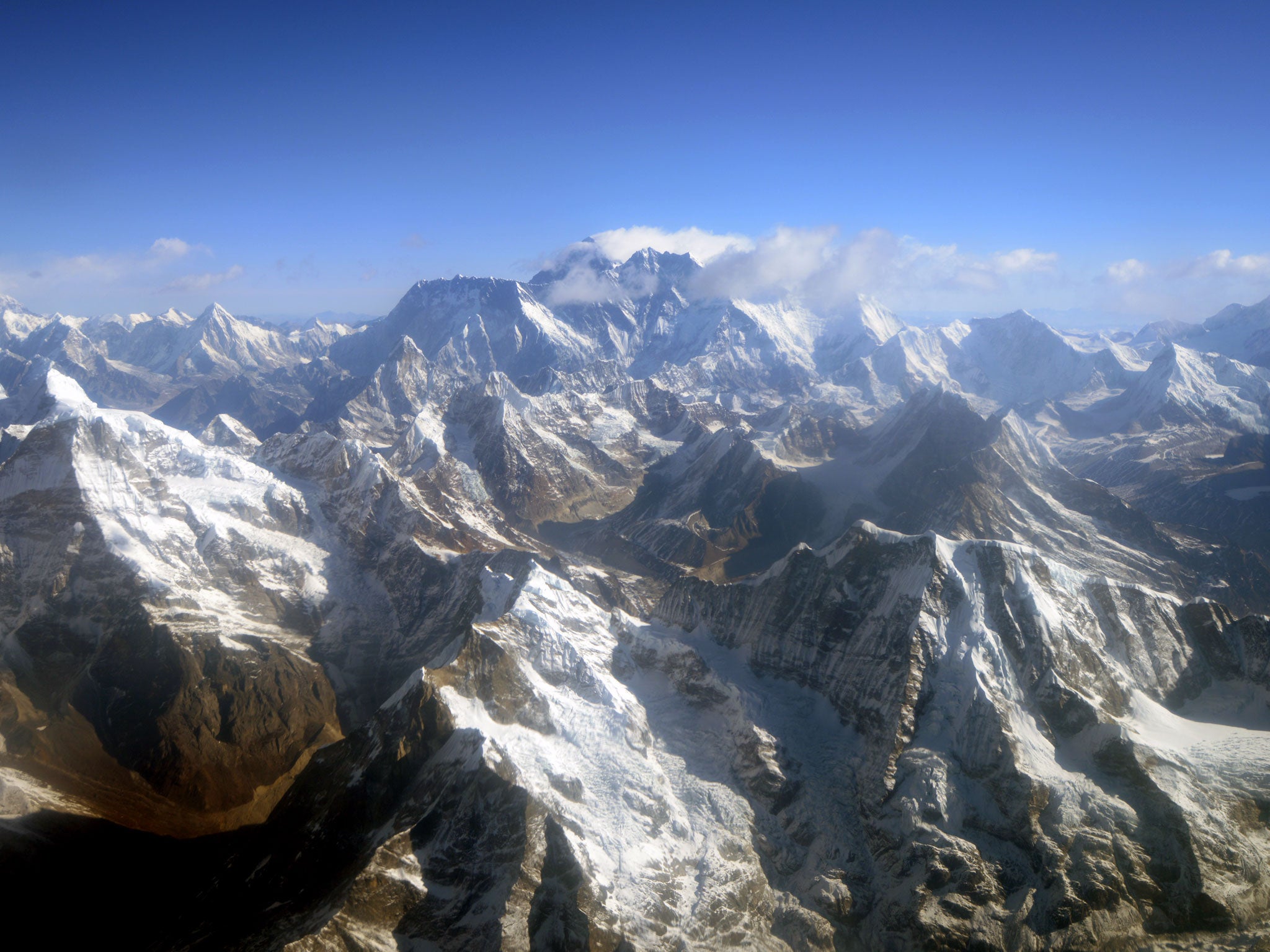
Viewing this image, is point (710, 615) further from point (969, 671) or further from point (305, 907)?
point (305, 907)

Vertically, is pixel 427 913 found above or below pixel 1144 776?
below

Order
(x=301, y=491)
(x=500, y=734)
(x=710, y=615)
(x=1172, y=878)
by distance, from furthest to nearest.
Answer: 1. (x=301, y=491)
2. (x=710, y=615)
3. (x=500, y=734)
4. (x=1172, y=878)

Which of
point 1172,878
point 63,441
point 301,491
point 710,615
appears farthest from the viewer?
point 301,491

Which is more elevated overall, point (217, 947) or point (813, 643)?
point (813, 643)

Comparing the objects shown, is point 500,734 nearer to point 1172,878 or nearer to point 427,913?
point 427,913

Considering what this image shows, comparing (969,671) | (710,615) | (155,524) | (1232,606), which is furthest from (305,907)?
(1232,606)

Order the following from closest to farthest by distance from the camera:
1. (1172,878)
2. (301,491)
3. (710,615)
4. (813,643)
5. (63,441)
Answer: (1172,878) → (813,643) → (710,615) → (63,441) → (301,491)

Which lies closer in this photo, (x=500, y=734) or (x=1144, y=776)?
(x=1144, y=776)

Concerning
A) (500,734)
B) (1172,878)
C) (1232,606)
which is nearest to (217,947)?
(500,734)

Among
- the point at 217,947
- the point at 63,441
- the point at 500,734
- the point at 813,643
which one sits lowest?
the point at 217,947
